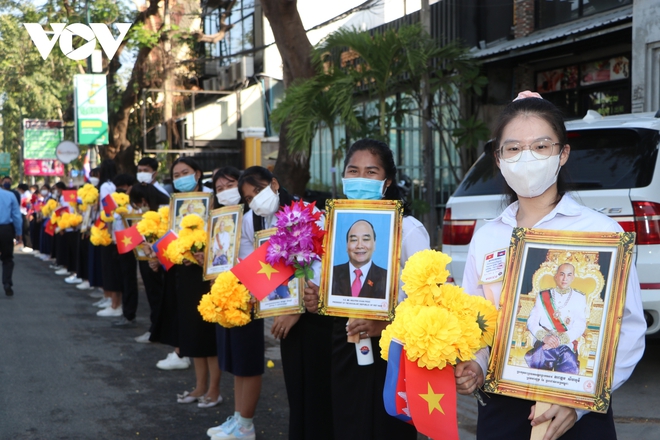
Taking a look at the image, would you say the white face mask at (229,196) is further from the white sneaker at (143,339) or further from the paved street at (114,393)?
the white sneaker at (143,339)

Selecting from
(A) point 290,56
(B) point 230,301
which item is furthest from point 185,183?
(A) point 290,56

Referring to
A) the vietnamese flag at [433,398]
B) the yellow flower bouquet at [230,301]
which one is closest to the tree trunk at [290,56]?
the yellow flower bouquet at [230,301]

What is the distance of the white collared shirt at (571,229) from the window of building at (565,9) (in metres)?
10.7

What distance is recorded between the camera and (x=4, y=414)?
6270mm

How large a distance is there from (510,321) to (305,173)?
371 inches

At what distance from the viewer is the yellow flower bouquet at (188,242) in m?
6.18

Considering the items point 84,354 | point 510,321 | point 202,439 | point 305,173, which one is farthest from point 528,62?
point 510,321

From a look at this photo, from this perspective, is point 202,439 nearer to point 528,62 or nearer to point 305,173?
point 305,173

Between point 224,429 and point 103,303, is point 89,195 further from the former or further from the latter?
point 224,429

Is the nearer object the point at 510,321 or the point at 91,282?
the point at 510,321

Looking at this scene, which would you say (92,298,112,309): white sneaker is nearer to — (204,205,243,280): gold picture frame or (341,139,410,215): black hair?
(204,205,243,280): gold picture frame

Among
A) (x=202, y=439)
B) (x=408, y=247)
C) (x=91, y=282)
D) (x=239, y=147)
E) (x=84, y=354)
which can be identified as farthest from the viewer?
(x=239, y=147)

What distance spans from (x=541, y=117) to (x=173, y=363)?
240 inches

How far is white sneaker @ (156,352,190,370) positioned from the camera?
7.95m
